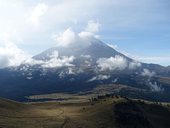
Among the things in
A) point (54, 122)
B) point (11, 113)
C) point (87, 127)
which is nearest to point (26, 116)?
point (11, 113)

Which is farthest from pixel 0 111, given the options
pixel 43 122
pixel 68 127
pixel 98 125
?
pixel 98 125

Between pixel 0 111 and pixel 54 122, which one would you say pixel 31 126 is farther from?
pixel 0 111

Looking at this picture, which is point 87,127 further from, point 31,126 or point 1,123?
point 1,123

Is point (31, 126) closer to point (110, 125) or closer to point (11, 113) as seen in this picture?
point (11, 113)

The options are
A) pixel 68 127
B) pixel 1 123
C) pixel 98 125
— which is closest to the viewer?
pixel 1 123

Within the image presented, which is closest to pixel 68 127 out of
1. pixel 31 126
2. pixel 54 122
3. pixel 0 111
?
pixel 54 122

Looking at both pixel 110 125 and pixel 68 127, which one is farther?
pixel 110 125

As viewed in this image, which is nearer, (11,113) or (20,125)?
(20,125)

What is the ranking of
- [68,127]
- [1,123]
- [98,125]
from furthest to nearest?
[98,125], [68,127], [1,123]
